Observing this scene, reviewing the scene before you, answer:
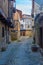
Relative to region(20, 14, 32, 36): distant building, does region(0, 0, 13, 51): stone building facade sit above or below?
above

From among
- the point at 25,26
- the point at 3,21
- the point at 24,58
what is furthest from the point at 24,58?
the point at 25,26

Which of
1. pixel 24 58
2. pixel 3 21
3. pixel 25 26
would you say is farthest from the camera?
pixel 25 26

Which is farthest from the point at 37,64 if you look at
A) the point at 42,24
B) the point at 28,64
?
the point at 42,24

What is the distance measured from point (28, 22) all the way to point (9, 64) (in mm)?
61426

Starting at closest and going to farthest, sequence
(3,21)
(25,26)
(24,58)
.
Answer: (24,58) < (3,21) < (25,26)

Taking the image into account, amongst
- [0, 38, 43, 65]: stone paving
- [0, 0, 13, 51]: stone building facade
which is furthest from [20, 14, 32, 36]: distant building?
[0, 38, 43, 65]: stone paving

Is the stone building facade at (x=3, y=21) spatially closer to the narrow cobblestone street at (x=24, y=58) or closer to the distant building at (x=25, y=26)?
the narrow cobblestone street at (x=24, y=58)

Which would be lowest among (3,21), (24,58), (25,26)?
(25,26)

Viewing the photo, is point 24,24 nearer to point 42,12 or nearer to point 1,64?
point 42,12

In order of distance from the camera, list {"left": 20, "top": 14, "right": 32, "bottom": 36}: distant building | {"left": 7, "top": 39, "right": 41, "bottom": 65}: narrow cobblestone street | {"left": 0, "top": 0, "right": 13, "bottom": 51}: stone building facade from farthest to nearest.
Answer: {"left": 20, "top": 14, "right": 32, "bottom": 36}: distant building → {"left": 0, "top": 0, "right": 13, "bottom": 51}: stone building facade → {"left": 7, "top": 39, "right": 41, "bottom": 65}: narrow cobblestone street

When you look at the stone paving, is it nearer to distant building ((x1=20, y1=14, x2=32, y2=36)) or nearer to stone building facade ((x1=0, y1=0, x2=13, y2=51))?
stone building facade ((x1=0, y1=0, x2=13, y2=51))

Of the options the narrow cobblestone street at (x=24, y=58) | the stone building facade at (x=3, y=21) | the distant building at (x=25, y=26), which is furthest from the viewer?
the distant building at (x=25, y=26)

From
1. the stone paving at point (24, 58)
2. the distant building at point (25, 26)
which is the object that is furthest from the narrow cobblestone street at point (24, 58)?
the distant building at point (25, 26)

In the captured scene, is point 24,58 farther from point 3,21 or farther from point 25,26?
point 25,26
